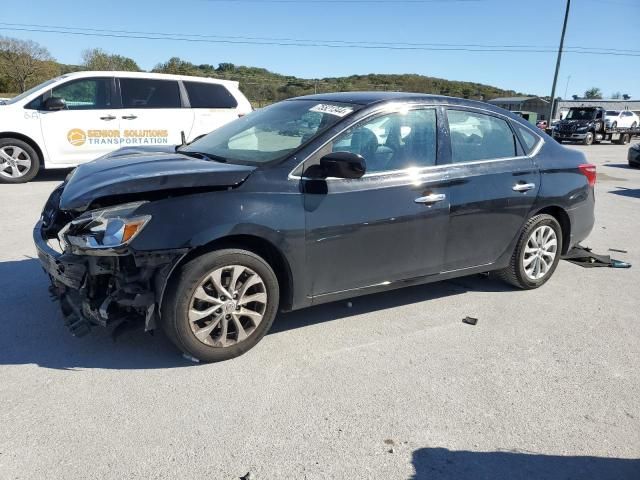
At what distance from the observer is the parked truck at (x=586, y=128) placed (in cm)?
2897

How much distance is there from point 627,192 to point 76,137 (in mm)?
10878

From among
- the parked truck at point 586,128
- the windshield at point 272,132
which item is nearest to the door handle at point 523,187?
the windshield at point 272,132

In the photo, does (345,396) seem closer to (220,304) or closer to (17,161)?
(220,304)

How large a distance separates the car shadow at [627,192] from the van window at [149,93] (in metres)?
8.99

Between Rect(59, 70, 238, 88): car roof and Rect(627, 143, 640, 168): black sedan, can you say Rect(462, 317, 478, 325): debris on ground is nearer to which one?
Rect(59, 70, 238, 88): car roof

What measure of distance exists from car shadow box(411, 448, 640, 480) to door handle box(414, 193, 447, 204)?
1858 millimetres

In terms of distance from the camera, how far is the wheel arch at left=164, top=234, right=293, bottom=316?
3.23 meters

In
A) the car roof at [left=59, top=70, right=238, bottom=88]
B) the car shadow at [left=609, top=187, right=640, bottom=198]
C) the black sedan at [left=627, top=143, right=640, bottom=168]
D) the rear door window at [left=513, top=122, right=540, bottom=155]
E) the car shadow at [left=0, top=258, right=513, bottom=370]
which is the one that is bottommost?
the car shadow at [left=609, top=187, right=640, bottom=198]

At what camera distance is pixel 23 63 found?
147 feet

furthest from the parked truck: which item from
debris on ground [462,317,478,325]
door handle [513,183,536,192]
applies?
debris on ground [462,317,478,325]

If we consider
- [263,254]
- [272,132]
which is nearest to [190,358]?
[263,254]

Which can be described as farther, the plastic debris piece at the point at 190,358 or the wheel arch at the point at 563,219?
the wheel arch at the point at 563,219

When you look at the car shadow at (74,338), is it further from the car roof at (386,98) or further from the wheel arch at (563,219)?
the car roof at (386,98)

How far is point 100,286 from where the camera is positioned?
10.7 ft
